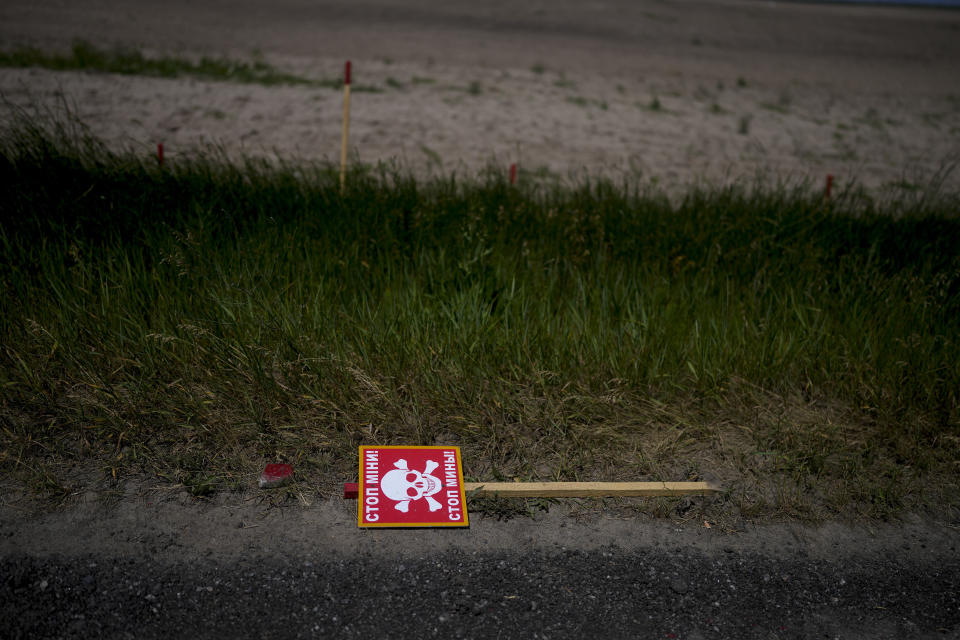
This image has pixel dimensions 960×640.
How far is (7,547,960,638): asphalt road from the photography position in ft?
6.91

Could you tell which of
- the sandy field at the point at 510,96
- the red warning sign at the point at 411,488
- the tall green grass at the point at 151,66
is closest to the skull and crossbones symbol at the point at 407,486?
the red warning sign at the point at 411,488

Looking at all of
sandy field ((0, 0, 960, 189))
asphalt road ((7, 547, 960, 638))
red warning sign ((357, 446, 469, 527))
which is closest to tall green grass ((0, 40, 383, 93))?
sandy field ((0, 0, 960, 189))

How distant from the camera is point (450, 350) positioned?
129 inches

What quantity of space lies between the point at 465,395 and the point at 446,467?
1.40 ft

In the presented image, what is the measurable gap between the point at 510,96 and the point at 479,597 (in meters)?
10.1

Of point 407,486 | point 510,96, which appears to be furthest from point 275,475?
point 510,96

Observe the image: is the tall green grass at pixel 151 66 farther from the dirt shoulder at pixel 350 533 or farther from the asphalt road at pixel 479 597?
the asphalt road at pixel 479 597

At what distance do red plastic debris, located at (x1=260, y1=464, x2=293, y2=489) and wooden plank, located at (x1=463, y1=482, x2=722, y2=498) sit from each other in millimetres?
669

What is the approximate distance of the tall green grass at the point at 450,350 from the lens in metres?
2.89

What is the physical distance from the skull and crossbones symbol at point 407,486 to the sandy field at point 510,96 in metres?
2.92

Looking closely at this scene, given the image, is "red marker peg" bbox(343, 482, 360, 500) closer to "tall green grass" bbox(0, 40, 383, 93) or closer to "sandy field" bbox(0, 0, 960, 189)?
"sandy field" bbox(0, 0, 960, 189)

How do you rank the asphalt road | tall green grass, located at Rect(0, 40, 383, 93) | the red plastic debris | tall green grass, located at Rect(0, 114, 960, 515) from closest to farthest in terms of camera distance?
the asphalt road, the red plastic debris, tall green grass, located at Rect(0, 114, 960, 515), tall green grass, located at Rect(0, 40, 383, 93)

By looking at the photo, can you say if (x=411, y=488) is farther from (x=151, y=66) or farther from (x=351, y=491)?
(x=151, y=66)

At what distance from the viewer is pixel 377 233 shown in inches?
170
